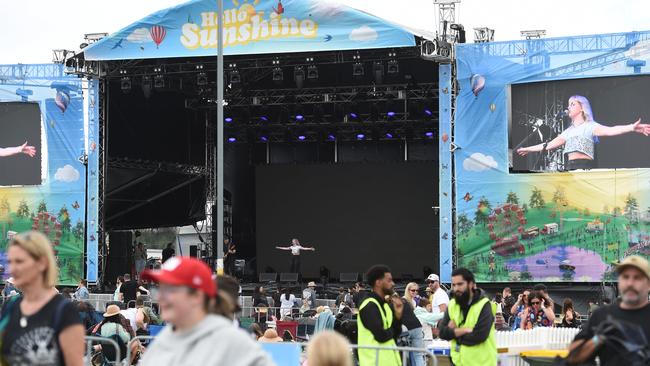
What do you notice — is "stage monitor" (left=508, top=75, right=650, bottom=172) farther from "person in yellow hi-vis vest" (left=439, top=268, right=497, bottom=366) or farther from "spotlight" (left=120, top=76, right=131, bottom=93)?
"person in yellow hi-vis vest" (left=439, top=268, right=497, bottom=366)

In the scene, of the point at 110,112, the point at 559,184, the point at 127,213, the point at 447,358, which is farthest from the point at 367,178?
the point at 447,358

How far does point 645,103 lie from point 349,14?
22.5ft

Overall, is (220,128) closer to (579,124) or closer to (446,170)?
(446,170)

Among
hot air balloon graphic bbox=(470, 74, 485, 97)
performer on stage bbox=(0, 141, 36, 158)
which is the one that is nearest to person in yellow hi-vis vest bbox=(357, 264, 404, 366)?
hot air balloon graphic bbox=(470, 74, 485, 97)

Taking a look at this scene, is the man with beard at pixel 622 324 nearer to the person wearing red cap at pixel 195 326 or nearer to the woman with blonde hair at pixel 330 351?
the woman with blonde hair at pixel 330 351

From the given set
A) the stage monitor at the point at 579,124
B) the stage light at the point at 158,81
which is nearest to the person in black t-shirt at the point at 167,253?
the stage light at the point at 158,81

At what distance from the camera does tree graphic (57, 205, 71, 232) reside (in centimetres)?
2781

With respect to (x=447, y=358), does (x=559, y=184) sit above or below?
above

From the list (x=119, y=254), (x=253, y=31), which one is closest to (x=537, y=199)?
(x=253, y=31)

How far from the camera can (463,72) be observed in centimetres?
2525

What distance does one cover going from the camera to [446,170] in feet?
82.5

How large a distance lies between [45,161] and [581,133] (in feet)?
43.7

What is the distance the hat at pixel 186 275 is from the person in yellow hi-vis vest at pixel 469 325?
187 inches

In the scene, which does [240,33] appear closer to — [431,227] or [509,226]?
[509,226]
